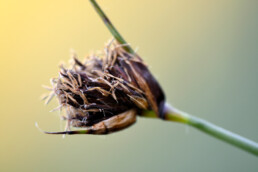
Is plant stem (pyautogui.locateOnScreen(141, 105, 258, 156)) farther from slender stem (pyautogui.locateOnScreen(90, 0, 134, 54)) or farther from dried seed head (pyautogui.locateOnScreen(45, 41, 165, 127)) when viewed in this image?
slender stem (pyautogui.locateOnScreen(90, 0, 134, 54))

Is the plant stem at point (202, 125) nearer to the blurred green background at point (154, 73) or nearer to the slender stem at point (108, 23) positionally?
the slender stem at point (108, 23)

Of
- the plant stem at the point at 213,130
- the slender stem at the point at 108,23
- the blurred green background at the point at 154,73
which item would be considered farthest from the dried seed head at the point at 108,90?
the blurred green background at the point at 154,73

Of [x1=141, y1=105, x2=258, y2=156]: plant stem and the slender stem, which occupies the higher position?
the slender stem

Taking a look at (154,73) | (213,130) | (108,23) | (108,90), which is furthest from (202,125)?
(154,73)

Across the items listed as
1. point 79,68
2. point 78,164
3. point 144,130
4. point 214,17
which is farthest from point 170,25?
point 79,68

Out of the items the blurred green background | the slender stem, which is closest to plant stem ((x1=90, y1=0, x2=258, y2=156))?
the slender stem

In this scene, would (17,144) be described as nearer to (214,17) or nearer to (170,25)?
(170,25)
